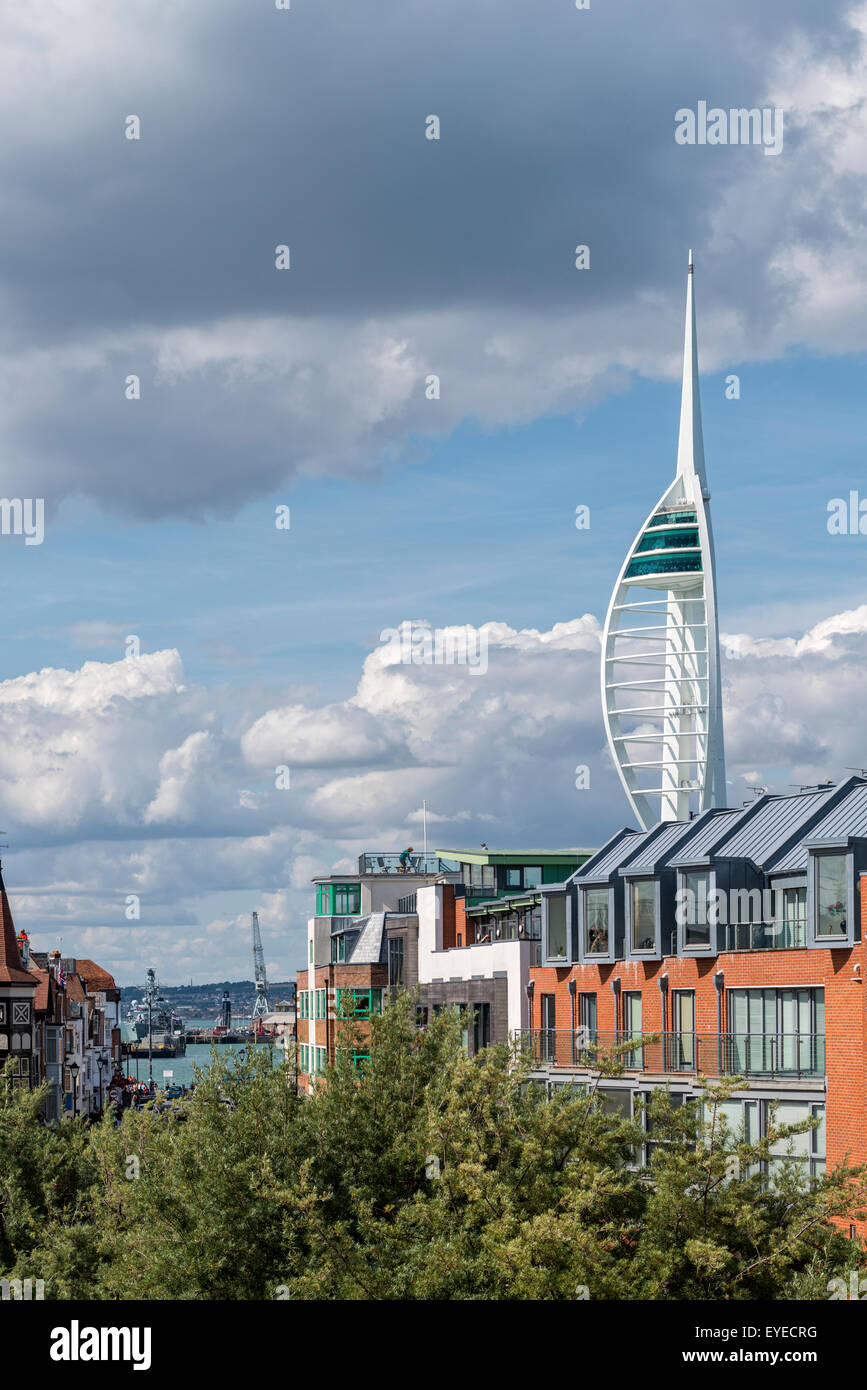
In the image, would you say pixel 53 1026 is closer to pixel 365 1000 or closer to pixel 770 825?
pixel 365 1000

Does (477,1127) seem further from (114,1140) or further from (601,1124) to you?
(114,1140)

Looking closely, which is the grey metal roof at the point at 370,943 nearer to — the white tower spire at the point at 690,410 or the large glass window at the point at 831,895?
the large glass window at the point at 831,895

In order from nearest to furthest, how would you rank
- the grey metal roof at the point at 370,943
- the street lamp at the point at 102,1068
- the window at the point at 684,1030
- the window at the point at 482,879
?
the window at the point at 684,1030 → the window at the point at 482,879 → the grey metal roof at the point at 370,943 → the street lamp at the point at 102,1068

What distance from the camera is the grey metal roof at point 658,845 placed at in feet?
197

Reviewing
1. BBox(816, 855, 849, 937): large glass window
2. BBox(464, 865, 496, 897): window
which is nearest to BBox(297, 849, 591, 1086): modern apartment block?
BBox(464, 865, 496, 897): window

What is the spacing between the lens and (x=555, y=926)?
213 ft

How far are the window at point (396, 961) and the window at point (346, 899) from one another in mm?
15347

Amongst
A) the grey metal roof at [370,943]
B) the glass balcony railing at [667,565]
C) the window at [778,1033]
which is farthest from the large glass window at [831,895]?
the glass balcony railing at [667,565]

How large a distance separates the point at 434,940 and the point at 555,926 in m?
19.5

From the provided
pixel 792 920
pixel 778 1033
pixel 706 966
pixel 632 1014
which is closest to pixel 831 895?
pixel 792 920

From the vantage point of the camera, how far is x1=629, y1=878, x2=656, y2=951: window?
56.8 meters
